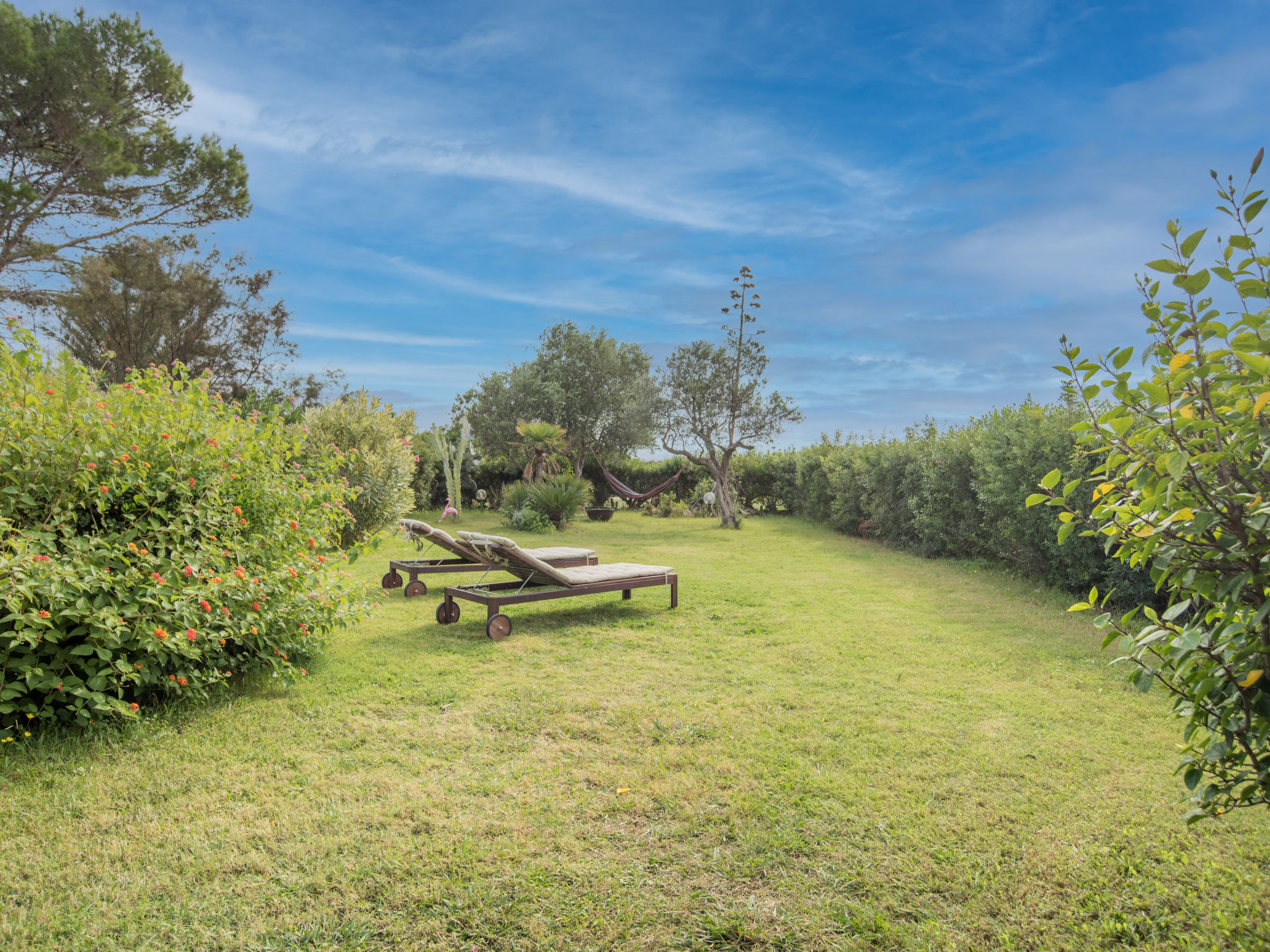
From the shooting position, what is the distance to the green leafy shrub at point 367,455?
9938mm

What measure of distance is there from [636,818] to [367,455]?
8.53 metres

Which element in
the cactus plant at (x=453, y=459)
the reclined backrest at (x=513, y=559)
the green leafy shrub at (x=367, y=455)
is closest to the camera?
the reclined backrest at (x=513, y=559)

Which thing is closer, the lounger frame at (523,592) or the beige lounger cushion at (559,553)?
the lounger frame at (523,592)

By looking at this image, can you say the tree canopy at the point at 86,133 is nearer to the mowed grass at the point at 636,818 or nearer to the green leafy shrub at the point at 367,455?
the green leafy shrub at the point at 367,455

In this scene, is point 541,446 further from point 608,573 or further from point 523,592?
point 523,592

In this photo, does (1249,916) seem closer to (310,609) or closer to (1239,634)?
(1239,634)

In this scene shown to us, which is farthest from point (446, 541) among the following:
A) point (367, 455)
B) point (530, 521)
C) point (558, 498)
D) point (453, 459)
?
point (453, 459)

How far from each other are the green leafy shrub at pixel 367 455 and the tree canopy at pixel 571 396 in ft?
32.0

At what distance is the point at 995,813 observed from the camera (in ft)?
8.49

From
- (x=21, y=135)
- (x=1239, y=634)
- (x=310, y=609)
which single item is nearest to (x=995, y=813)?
(x=1239, y=634)

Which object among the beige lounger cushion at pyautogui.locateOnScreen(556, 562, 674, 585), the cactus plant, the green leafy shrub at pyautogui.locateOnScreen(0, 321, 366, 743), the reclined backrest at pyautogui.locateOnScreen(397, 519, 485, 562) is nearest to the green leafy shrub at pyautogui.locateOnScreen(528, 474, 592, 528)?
the cactus plant

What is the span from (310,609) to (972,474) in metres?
8.02

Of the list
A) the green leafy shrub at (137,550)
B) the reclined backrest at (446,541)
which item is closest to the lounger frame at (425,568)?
the reclined backrest at (446,541)

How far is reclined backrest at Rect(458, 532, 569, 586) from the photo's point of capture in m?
5.50
